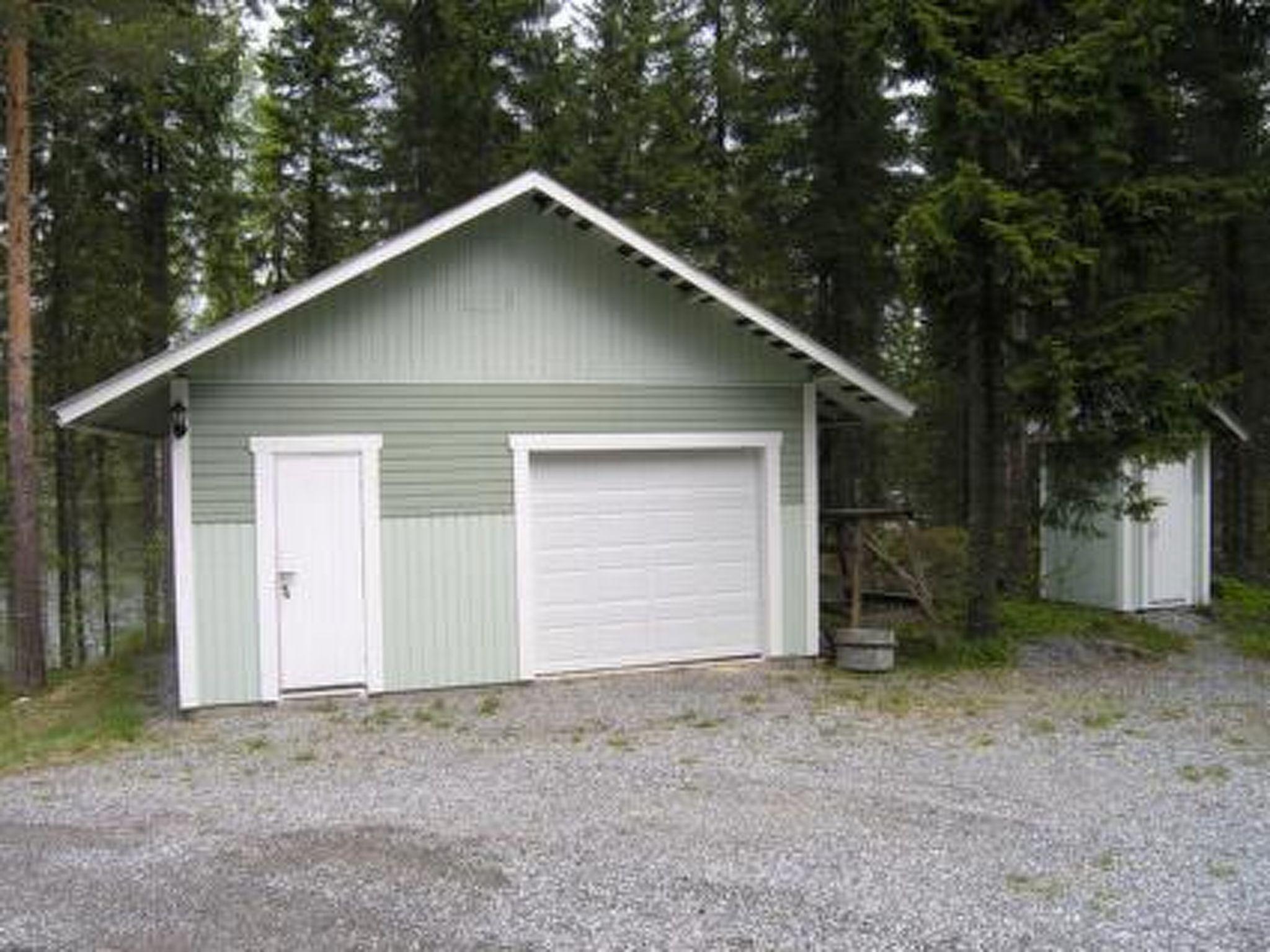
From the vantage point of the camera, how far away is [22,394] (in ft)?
36.6

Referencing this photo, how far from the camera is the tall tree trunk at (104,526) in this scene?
1932 cm

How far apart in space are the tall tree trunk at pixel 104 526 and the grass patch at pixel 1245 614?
661 inches

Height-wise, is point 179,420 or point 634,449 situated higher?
point 179,420

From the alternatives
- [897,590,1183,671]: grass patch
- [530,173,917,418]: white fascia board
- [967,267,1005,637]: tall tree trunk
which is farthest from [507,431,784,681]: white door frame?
[967,267,1005,637]: tall tree trunk

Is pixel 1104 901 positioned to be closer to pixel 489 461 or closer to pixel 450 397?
pixel 489 461

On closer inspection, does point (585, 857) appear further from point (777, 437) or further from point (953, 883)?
point (777, 437)

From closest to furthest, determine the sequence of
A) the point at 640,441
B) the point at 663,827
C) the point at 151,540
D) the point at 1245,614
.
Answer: the point at 663,827, the point at 640,441, the point at 1245,614, the point at 151,540

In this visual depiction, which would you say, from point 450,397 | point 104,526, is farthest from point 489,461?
point 104,526

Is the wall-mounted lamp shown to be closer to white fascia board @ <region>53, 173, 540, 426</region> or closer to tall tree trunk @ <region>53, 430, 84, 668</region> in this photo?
white fascia board @ <region>53, 173, 540, 426</region>

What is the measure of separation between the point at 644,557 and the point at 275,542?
333 cm

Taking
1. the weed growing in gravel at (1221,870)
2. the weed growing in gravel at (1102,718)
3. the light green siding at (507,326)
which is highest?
the light green siding at (507,326)

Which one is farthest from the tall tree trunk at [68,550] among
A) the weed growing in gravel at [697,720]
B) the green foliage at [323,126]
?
the weed growing in gravel at [697,720]

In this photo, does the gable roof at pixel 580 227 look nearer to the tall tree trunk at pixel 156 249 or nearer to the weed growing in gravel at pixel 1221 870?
the weed growing in gravel at pixel 1221 870

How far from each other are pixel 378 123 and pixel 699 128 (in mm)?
5315
